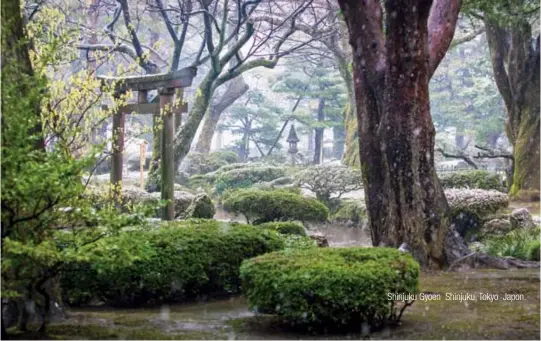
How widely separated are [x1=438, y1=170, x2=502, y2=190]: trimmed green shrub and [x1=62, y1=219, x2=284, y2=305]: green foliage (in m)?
9.54

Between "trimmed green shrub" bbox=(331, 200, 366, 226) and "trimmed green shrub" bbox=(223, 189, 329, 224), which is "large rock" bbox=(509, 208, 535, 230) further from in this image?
"trimmed green shrub" bbox=(331, 200, 366, 226)

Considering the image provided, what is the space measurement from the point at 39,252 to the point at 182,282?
10.3ft

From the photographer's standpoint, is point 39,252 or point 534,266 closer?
point 39,252

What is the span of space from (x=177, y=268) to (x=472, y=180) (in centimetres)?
1096

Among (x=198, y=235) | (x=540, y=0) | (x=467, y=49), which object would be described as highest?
(x=467, y=49)

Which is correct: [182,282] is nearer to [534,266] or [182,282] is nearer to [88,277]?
[88,277]

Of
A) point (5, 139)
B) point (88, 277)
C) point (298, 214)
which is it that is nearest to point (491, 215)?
point (298, 214)

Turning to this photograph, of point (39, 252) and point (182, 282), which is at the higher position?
point (39, 252)

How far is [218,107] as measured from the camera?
3256 centimetres

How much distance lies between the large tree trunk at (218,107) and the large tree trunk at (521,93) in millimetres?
16492

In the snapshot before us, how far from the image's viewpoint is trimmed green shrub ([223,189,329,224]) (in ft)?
48.2

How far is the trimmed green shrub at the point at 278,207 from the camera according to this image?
14.7 meters

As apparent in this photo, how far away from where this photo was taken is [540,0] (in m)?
13.2

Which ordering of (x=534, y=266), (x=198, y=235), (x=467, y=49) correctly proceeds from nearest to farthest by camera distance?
(x=198, y=235) < (x=534, y=266) < (x=467, y=49)
